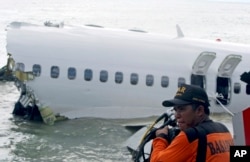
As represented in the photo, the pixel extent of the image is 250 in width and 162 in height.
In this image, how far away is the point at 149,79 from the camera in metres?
17.0

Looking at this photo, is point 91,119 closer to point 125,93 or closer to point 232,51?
point 125,93

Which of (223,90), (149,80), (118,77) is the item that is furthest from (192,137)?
(223,90)

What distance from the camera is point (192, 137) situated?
5.04 meters

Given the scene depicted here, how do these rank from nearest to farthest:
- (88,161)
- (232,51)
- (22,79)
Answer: (88,161)
(22,79)
(232,51)

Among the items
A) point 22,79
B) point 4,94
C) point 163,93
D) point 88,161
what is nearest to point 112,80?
point 163,93

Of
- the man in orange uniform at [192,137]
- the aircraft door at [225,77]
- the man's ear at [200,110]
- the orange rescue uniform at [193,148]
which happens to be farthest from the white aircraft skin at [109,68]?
the orange rescue uniform at [193,148]

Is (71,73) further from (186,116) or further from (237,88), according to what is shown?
(186,116)

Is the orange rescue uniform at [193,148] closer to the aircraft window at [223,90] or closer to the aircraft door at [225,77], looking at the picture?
the aircraft door at [225,77]

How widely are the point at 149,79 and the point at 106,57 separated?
57.1 inches

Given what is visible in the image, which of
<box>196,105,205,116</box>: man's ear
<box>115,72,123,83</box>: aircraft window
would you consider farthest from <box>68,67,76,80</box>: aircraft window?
<box>196,105,205,116</box>: man's ear

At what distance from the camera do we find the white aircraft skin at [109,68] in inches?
659

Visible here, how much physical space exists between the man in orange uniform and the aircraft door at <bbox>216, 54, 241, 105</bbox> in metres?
11.6

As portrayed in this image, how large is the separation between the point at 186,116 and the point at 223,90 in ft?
40.1

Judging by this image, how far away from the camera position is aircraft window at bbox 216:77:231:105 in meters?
17.2
